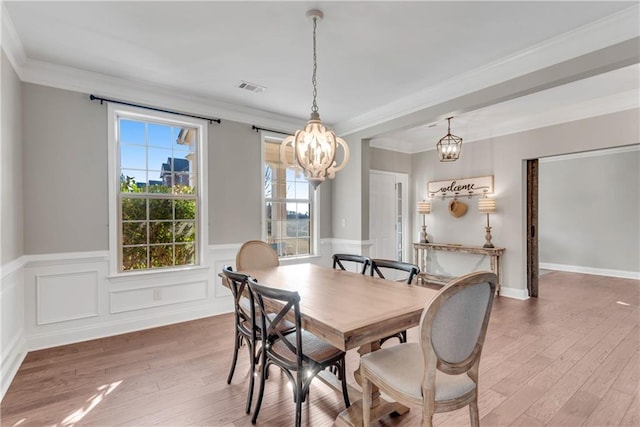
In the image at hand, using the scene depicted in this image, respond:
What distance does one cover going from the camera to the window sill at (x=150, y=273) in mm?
3334

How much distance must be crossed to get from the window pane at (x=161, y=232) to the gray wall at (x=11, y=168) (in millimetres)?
1121

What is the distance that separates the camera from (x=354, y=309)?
1.70 m

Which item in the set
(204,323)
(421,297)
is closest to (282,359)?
(421,297)

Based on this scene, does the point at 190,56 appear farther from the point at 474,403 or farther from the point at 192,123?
the point at 474,403

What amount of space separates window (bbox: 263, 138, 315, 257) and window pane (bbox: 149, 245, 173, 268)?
128cm

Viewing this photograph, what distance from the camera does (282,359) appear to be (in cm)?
185

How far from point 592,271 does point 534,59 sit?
6266 mm

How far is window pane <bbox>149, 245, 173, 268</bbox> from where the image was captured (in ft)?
11.9

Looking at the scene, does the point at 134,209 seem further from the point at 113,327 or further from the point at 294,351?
the point at 294,351

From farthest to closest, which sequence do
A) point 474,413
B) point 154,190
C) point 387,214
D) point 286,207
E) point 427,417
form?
point 387,214
point 286,207
point 154,190
point 474,413
point 427,417

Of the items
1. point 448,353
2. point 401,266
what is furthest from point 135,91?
point 448,353

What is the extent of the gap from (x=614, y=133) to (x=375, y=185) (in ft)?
10.9

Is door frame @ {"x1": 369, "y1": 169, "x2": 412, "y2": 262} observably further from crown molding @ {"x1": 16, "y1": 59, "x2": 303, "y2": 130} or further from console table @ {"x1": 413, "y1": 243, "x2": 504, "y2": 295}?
crown molding @ {"x1": 16, "y1": 59, "x2": 303, "y2": 130}

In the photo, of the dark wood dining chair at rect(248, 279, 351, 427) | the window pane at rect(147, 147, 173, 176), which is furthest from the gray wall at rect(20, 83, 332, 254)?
the dark wood dining chair at rect(248, 279, 351, 427)
